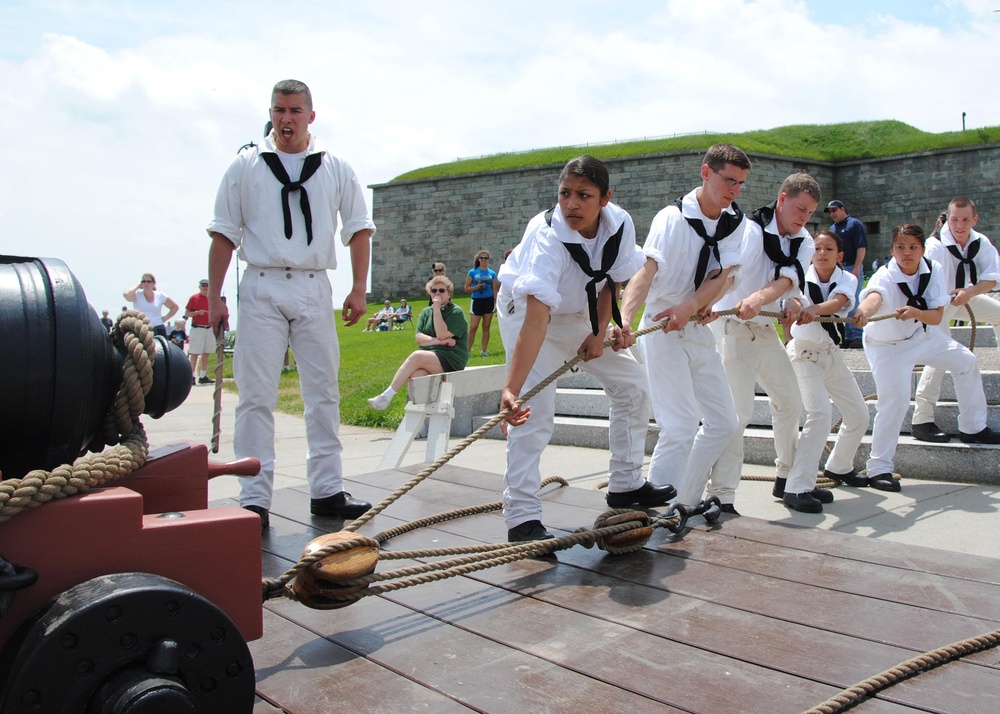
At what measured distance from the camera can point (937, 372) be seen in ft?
22.3

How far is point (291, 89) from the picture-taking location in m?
4.25

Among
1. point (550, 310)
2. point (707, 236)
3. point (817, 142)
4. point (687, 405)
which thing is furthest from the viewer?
point (817, 142)

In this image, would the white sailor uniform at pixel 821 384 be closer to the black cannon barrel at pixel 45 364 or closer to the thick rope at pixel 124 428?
the thick rope at pixel 124 428

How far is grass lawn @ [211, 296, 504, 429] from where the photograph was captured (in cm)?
1048

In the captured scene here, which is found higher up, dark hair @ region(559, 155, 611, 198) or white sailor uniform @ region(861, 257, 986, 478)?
dark hair @ region(559, 155, 611, 198)

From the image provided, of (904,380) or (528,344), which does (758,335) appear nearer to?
(904,380)

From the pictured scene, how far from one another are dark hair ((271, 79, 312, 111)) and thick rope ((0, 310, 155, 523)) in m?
2.21

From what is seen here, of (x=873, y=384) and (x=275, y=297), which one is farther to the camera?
(x=873, y=384)

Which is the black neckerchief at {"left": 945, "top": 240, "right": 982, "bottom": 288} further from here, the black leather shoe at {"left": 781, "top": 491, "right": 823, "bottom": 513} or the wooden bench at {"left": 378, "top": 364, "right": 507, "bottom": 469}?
the wooden bench at {"left": 378, "top": 364, "right": 507, "bottom": 469}

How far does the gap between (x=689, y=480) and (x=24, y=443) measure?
324 cm

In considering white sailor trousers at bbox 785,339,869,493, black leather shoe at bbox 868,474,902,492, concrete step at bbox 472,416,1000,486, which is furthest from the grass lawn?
black leather shoe at bbox 868,474,902,492

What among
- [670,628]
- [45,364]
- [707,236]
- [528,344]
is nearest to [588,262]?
[528,344]

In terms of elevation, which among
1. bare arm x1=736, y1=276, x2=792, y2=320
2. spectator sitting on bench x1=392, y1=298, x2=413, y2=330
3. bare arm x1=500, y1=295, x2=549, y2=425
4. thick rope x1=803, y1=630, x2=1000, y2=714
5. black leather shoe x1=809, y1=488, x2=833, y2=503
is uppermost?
bare arm x1=736, y1=276, x2=792, y2=320

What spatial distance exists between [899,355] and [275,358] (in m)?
4.15
